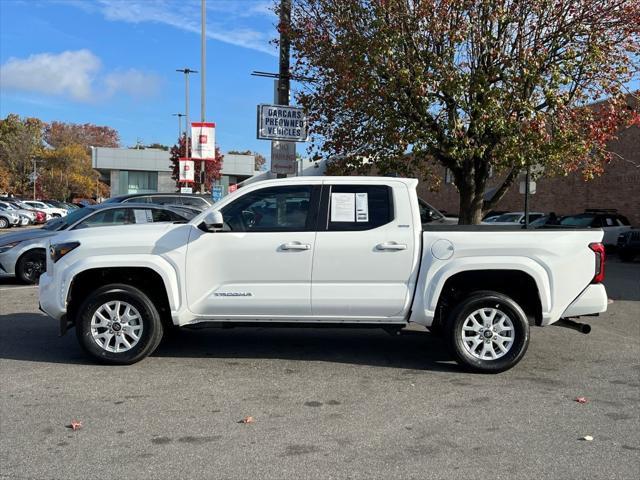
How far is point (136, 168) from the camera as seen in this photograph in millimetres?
68750

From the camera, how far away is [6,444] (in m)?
4.28

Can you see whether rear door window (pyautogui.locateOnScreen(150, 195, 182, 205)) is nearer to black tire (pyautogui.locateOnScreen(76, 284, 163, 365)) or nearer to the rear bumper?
black tire (pyautogui.locateOnScreen(76, 284, 163, 365))

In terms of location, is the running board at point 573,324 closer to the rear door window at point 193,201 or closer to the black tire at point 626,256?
the rear door window at point 193,201

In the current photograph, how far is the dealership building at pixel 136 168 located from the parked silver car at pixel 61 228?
182ft

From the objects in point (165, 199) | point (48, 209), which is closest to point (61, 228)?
point (165, 199)

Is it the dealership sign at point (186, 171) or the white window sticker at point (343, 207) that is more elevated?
the dealership sign at point (186, 171)

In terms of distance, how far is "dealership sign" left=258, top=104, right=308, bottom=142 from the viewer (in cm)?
1095

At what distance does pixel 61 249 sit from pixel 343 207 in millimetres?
2888

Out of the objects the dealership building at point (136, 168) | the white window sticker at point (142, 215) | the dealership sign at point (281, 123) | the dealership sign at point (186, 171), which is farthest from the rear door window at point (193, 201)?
the dealership building at point (136, 168)

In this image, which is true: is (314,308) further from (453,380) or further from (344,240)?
(453,380)

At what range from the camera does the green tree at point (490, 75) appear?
32.0 feet

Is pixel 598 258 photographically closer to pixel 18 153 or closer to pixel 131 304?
pixel 131 304

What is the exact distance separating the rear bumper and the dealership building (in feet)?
205

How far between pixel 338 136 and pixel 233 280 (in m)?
6.21
